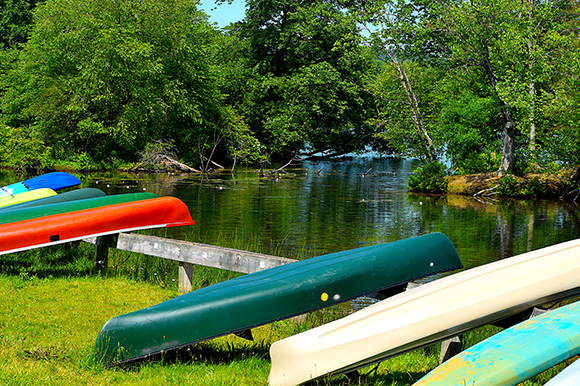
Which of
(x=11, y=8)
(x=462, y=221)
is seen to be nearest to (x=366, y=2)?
(x=462, y=221)

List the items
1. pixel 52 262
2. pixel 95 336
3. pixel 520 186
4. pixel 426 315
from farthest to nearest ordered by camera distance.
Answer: pixel 520 186, pixel 52 262, pixel 95 336, pixel 426 315

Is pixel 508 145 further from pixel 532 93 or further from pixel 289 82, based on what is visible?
pixel 289 82

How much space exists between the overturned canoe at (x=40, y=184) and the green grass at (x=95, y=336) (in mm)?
3084

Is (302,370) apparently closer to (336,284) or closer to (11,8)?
(336,284)

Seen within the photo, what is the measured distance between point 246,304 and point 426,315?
1.32 metres

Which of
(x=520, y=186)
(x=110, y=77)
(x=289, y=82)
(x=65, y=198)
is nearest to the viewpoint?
(x=65, y=198)

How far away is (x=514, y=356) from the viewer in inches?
120

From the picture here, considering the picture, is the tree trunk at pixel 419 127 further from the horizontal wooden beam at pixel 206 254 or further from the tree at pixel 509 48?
the horizontal wooden beam at pixel 206 254

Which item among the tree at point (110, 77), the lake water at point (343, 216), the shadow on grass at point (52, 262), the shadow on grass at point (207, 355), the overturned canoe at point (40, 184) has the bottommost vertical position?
the lake water at point (343, 216)

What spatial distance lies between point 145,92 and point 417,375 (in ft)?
105

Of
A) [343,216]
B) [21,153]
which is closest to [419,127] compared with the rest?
[343,216]

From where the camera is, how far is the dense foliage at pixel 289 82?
23.8 metres

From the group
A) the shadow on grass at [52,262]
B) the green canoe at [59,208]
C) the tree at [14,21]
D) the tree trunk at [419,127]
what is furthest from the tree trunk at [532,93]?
the tree at [14,21]

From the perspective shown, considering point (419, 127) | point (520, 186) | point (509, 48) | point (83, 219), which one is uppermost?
point (509, 48)
